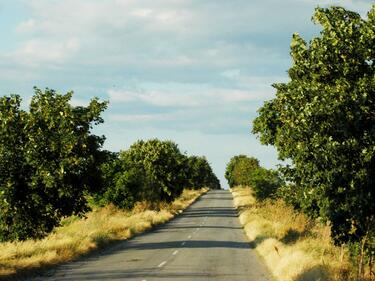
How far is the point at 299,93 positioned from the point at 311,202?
3029mm

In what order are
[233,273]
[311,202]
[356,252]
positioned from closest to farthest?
1. [311,202]
2. [356,252]
3. [233,273]

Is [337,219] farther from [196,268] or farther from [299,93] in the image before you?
[196,268]

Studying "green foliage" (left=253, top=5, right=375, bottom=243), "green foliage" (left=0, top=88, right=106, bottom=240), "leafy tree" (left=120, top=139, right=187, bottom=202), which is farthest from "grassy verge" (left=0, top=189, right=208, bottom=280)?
"leafy tree" (left=120, top=139, right=187, bottom=202)

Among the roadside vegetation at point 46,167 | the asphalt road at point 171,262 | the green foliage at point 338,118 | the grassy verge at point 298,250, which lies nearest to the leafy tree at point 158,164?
the grassy verge at point 298,250

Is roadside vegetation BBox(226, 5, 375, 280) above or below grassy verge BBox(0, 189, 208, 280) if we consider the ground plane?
above

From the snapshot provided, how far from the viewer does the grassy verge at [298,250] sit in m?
16.3

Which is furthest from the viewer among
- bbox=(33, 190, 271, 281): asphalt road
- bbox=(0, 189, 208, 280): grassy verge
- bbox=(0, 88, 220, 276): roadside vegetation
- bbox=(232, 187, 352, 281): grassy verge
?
bbox=(0, 88, 220, 276): roadside vegetation

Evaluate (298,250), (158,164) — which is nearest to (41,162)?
(298,250)

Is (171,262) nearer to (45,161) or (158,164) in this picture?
(45,161)

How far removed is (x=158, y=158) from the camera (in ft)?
218

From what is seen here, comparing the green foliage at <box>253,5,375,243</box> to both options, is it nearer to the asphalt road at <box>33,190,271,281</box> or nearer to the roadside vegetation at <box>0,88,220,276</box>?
the asphalt road at <box>33,190,271,281</box>

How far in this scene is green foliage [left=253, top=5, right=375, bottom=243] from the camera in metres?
13.2

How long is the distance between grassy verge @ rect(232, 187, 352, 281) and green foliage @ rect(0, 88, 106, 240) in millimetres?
8818

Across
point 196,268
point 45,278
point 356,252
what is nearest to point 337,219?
point 356,252
